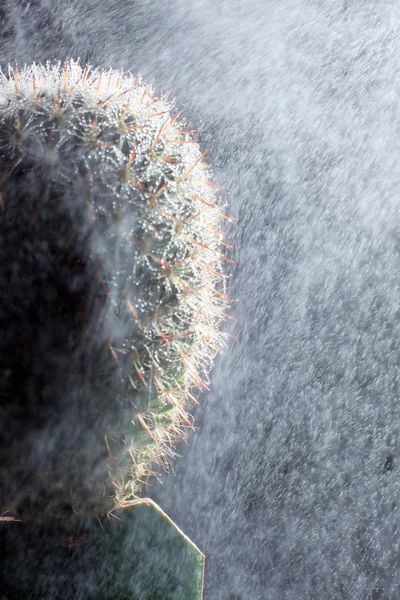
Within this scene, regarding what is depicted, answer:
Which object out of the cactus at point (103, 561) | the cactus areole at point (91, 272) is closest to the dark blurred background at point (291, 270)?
the cactus at point (103, 561)

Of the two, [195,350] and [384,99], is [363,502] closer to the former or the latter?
[195,350]

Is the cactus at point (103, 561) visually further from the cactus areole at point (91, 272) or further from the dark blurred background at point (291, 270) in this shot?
the dark blurred background at point (291, 270)

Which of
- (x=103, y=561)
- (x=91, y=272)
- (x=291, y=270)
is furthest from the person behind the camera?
(x=291, y=270)

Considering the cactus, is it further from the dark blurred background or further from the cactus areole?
the dark blurred background

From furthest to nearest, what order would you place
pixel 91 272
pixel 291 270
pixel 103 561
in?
1. pixel 291 270
2. pixel 103 561
3. pixel 91 272

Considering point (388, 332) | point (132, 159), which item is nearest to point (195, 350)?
point (132, 159)

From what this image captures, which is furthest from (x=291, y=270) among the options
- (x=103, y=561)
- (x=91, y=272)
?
(x=91, y=272)

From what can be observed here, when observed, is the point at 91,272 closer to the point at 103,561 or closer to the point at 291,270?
the point at 103,561

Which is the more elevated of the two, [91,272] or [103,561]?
[91,272]
